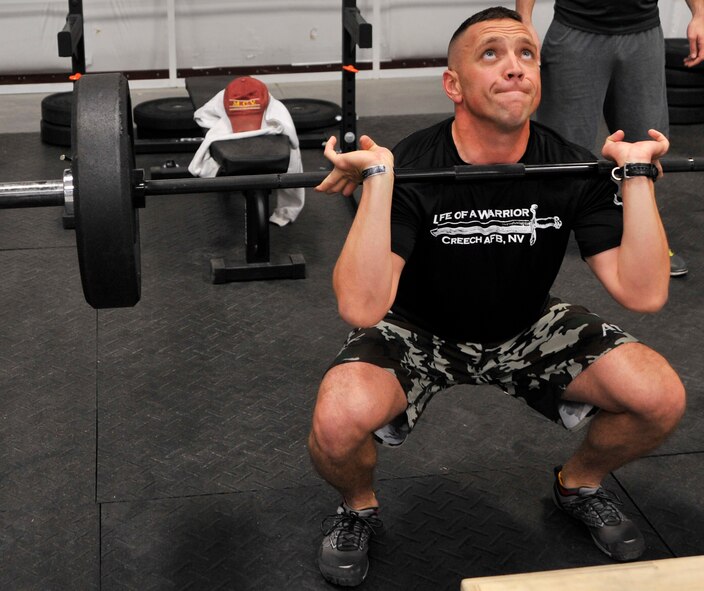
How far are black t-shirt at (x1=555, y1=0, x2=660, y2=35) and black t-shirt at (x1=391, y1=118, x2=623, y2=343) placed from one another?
1133mm

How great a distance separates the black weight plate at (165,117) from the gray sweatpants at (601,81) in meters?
1.95

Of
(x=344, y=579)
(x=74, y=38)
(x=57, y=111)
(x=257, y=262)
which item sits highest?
(x=74, y=38)

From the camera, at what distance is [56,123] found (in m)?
4.43

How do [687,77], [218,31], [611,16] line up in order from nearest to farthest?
[611,16] < [687,77] < [218,31]

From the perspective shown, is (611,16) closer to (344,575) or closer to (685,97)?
(344,575)

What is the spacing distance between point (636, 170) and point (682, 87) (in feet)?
11.2

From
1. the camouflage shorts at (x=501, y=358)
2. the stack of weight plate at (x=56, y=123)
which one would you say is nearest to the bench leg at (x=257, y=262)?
the camouflage shorts at (x=501, y=358)

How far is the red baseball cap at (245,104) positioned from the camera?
3.44m

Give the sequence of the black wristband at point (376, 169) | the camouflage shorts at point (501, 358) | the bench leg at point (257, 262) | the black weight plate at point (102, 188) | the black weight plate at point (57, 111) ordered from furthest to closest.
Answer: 1. the black weight plate at point (57, 111)
2. the bench leg at point (257, 262)
3. the camouflage shorts at point (501, 358)
4. the black wristband at point (376, 169)
5. the black weight plate at point (102, 188)

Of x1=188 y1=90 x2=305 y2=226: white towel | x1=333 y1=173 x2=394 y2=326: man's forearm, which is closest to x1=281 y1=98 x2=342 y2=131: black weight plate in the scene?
x1=188 y1=90 x2=305 y2=226: white towel

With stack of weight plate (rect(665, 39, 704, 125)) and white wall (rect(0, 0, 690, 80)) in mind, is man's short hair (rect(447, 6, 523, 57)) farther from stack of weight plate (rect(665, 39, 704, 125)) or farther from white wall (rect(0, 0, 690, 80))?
white wall (rect(0, 0, 690, 80))

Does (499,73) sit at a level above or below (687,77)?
above

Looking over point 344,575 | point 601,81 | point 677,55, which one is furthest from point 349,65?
point 344,575

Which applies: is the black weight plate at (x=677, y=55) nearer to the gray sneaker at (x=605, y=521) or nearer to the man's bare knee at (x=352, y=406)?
the gray sneaker at (x=605, y=521)
